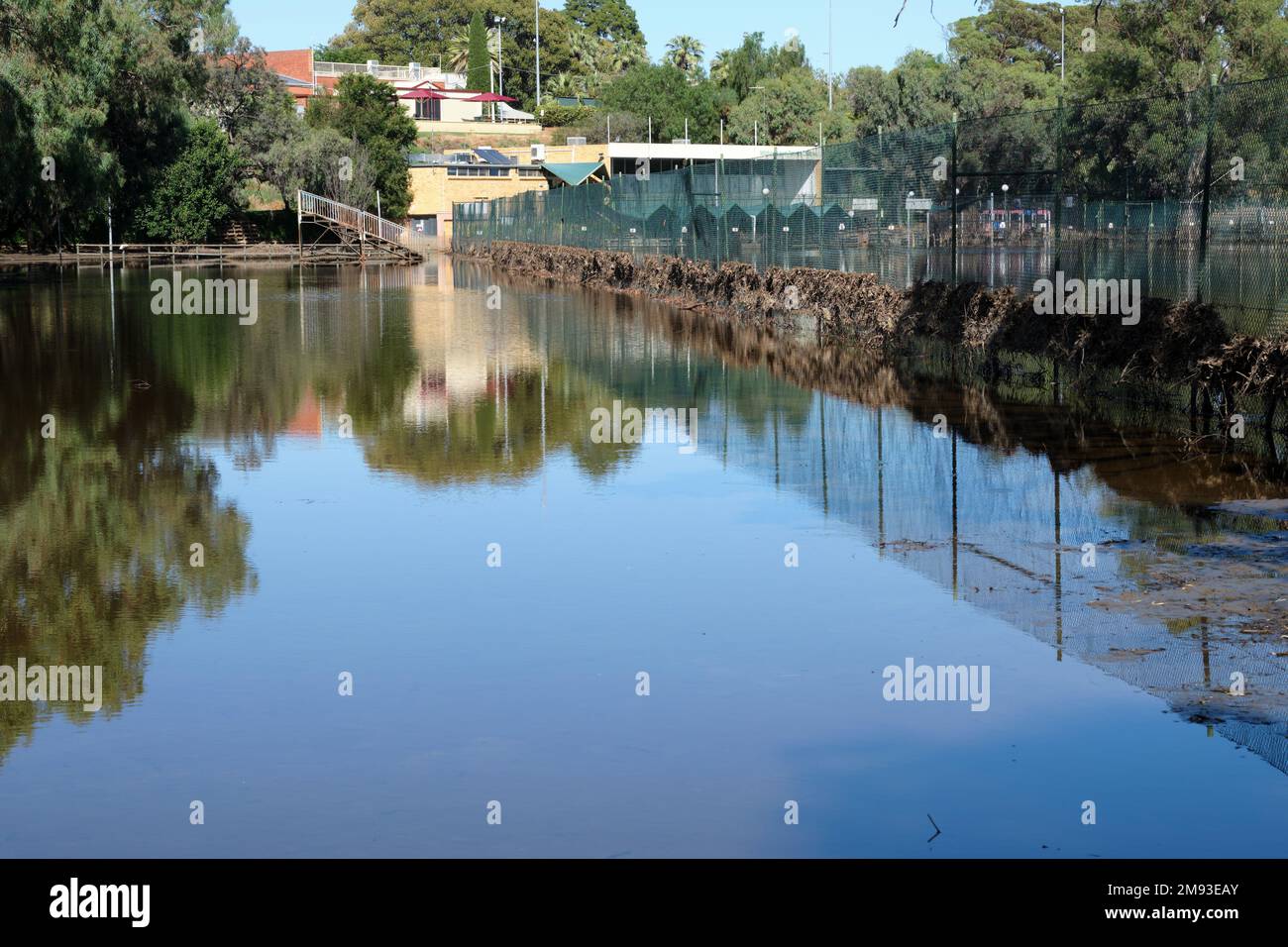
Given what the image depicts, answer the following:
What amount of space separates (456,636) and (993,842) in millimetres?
3736

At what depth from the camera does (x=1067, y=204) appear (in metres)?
19.4

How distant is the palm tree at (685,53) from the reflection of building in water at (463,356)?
13648 cm

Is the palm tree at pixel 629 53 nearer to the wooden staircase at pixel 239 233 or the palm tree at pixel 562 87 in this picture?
→ the palm tree at pixel 562 87

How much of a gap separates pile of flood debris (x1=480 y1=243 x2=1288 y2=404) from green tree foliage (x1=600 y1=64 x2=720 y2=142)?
10461cm

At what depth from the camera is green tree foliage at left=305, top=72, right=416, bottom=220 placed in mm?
95812

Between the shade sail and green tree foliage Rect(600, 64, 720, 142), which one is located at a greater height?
green tree foliage Rect(600, 64, 720, 142)

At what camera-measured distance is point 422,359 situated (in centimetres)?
2391

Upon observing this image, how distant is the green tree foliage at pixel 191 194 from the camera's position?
7131 cm

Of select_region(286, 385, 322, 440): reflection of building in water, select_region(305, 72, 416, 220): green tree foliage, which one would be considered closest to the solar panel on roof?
select_region(305, 72, 416, 220): green tree foliage

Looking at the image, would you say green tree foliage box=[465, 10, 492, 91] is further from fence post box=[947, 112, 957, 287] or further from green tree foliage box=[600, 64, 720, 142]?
fence post box=[947, 112, 957, 287]

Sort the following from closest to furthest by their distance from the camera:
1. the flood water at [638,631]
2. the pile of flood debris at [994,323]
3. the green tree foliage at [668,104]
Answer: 1. the flood water at [638,631]
2. the pile of flood debris at [994,323]
3. the green tree foliage at [668,104]

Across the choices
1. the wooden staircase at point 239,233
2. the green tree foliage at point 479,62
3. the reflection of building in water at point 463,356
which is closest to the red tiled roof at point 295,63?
the green tree foliage at point 479,62

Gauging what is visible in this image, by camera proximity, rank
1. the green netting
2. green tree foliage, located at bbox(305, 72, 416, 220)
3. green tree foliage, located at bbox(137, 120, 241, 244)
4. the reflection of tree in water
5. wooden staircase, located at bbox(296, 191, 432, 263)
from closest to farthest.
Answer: the reflection of tree in water
the green netting
wooden staircase, located at bbox(296, 191, 432, 263)
green tree foliage, located at bbox(137, 120, 241, 244)
green tree foliage, located at bbox(305, 72, 416, 220)

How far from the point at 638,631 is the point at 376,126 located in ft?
306
